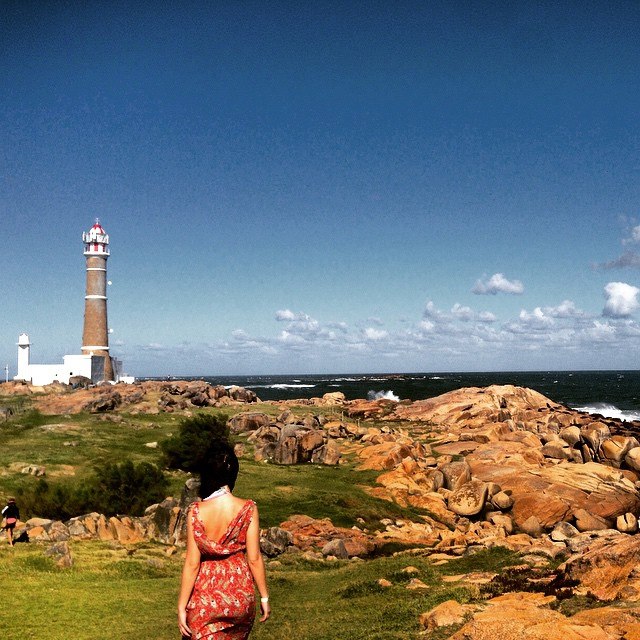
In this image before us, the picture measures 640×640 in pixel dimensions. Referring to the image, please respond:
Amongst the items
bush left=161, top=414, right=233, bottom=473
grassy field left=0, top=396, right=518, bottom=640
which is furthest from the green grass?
bush left=161, top=414, right=233, bottom=473

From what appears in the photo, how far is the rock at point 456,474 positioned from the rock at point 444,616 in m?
25.4

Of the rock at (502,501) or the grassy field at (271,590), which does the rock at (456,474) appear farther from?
the grassy field at (271,590)

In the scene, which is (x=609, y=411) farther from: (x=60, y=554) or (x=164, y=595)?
(x=60, y=554)

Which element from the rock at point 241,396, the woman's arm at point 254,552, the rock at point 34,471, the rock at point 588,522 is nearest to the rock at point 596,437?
the rock at point 588,522

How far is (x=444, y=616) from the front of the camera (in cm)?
1375

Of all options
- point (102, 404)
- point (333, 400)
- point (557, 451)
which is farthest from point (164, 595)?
point (333, 400)

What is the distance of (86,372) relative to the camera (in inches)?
3698

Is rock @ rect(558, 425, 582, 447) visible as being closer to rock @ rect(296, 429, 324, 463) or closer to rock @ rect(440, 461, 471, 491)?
rock @ rect(440, 461, 471, 491)

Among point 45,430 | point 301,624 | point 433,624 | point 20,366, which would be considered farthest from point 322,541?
point 20,366

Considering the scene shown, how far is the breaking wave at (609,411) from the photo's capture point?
359ft

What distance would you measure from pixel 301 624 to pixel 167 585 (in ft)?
19.2

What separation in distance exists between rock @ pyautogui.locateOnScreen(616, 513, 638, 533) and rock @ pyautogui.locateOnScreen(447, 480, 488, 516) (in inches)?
281

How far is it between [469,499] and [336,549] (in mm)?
13484

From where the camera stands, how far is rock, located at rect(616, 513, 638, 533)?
1335 inches
